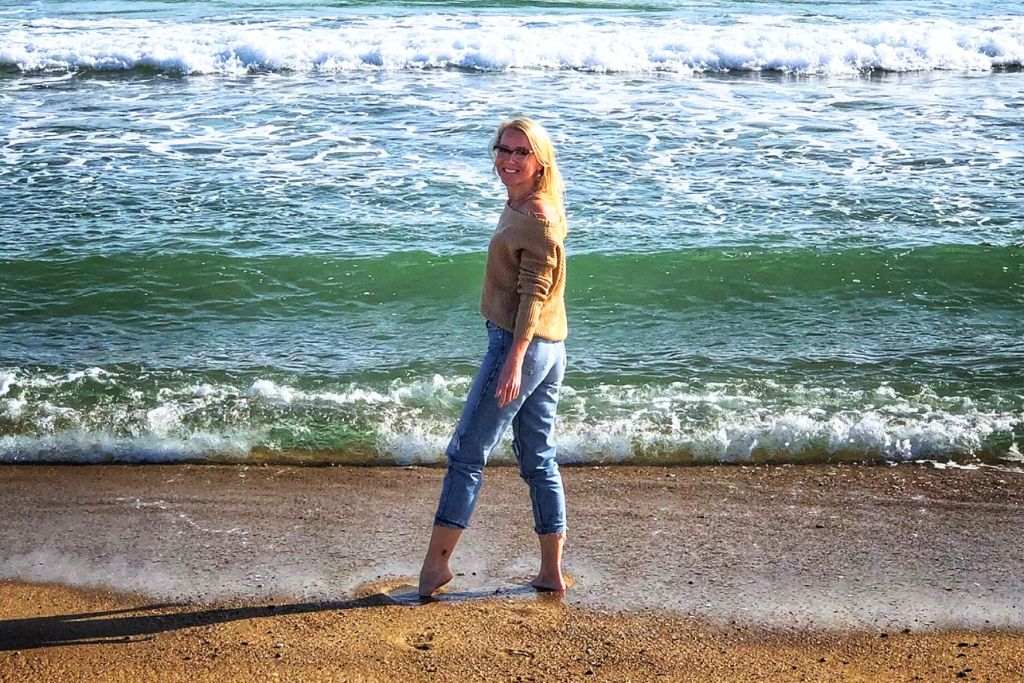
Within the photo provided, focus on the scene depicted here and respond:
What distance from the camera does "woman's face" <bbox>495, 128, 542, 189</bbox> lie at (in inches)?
159

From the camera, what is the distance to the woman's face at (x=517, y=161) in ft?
13.3

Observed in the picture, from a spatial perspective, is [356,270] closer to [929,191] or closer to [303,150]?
[303,150]

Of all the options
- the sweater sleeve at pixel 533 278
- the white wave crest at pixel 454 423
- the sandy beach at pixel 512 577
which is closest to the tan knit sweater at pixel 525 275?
the sweater sleeve at pixel 533 278

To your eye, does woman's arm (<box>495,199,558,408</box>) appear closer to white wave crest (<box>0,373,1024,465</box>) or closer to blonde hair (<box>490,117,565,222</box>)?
blonde hair (<box>490,117,565,222</box>)

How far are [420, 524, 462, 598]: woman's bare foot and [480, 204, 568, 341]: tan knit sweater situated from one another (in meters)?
0.84

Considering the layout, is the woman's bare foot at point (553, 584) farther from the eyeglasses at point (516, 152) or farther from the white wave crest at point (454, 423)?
the eyeglasses at point (516, 152)

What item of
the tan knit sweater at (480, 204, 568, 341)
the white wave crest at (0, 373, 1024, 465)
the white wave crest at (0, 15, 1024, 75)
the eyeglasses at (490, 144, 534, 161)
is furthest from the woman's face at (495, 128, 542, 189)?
the white wave crest at (0, 15, 1024, 75)

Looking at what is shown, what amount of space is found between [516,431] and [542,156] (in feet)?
3.42

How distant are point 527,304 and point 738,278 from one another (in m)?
5.39

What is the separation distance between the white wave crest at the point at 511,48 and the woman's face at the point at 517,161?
47.8 ft

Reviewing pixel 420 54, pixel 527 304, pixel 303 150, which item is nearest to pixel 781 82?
pixel 420 54

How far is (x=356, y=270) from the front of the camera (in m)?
9.35

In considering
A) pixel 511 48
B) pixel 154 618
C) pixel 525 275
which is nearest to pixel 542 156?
pixel 525 275

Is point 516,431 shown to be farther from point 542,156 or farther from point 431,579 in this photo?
point 542,156
